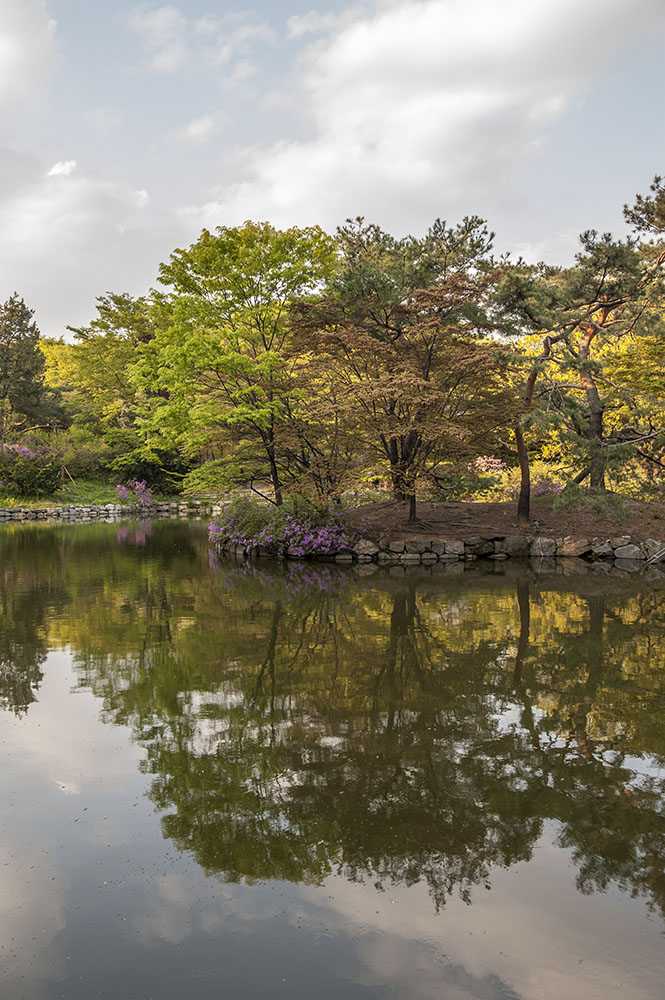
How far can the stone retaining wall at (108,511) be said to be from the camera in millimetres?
27053

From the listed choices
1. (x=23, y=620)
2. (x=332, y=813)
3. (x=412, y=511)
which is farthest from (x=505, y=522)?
(x=332, y=813)

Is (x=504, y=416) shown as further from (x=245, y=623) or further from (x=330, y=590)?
(x=245, y=623)

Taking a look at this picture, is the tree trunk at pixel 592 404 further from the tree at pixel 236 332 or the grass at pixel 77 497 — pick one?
the grass at pixel 77 497

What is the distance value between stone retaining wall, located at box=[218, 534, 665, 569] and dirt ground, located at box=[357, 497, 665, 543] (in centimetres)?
23

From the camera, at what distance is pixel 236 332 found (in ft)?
47.4

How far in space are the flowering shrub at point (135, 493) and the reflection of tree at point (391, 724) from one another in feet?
71.6

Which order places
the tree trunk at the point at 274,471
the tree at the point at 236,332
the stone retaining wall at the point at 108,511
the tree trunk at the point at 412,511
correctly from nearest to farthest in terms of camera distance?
the tree at the point at 236,332 → the tree trunk at the point at 274,471 → the tree trunk at the point at 412,511 → the stone retaining wall at the point at 108,511

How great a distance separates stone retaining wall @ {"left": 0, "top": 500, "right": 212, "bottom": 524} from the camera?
27.1m

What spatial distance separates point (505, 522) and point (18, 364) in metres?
24.9

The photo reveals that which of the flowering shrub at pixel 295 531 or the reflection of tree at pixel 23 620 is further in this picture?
the flowering shrub at pixel 295 531

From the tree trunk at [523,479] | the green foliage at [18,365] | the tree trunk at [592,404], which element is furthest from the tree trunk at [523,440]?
the green foliage at [18,365]

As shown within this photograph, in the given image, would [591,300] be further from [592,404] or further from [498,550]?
[498,550]

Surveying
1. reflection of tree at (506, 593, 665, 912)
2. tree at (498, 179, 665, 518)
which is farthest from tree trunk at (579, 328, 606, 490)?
reflection of tree at (506, 593, 665, 912)

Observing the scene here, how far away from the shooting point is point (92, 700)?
577cm
